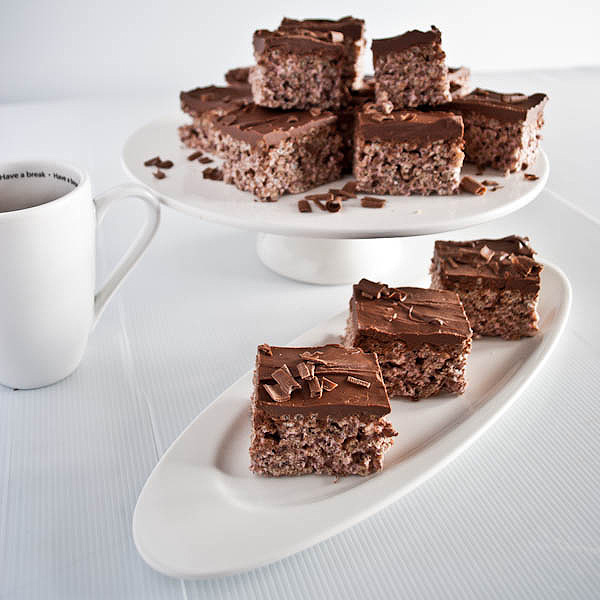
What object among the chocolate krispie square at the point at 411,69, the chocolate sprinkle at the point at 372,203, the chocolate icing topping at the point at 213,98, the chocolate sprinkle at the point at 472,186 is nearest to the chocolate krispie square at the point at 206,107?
the chocolate icing topping at the point at 213,98

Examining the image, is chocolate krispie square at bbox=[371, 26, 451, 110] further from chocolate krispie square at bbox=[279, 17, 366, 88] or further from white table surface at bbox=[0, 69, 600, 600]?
white table surface at bbox=[0, 69, 600, 600]

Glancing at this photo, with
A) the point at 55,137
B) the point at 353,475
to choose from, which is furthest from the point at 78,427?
the point at 55,137

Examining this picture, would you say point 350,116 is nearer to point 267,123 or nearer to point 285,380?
point 267,123

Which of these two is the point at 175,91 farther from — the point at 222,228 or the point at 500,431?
the point at 500,431

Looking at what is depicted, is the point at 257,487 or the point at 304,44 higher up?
the point at 304,44

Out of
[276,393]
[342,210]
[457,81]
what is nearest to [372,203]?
[342,210]

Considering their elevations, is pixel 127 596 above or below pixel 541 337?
below

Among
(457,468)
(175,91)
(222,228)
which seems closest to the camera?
(457,468)
